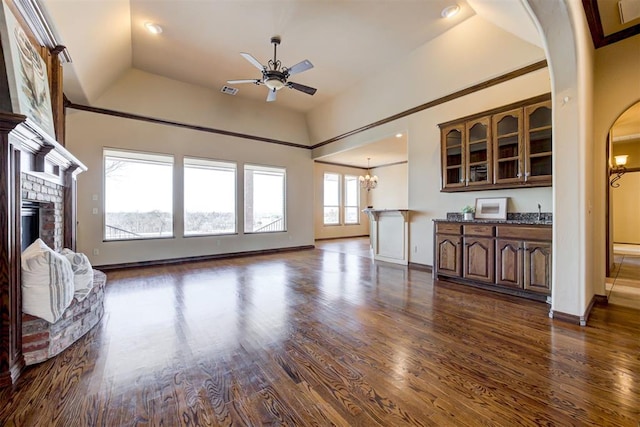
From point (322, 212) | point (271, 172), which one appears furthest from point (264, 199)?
point (322, 212)

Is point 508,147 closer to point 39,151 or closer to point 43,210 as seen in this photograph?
point 39,151

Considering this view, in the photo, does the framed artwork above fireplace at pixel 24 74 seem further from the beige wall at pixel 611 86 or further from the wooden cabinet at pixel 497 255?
the beige wall at pixel 611 86

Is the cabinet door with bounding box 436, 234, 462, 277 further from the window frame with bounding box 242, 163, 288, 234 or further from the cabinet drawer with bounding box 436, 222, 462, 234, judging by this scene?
the window frame with bounding box 242, 163, 288, 234

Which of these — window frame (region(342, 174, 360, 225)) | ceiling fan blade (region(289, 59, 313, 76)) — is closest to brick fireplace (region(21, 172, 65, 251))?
ceiling fan blade (region(289, 59, 313, 76))

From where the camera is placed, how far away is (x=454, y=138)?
4469 mm

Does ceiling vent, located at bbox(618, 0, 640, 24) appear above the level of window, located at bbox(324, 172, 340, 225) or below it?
above

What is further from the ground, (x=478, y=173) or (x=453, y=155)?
(x=453, y=155)

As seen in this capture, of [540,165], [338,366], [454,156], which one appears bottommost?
[338,366]

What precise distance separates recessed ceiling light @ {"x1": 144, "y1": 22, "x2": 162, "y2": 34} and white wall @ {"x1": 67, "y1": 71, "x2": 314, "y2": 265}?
5.10 ft

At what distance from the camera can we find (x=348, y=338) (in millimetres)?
2344

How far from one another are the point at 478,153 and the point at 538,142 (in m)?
0.76

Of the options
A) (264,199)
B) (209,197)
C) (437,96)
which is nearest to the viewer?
(437,96)

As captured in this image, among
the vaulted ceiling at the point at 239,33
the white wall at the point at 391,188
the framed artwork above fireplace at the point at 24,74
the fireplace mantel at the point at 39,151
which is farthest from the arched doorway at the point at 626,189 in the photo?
the framed artwork above fireplace at the point at 24,74

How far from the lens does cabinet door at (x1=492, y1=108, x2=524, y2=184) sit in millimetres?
3646
